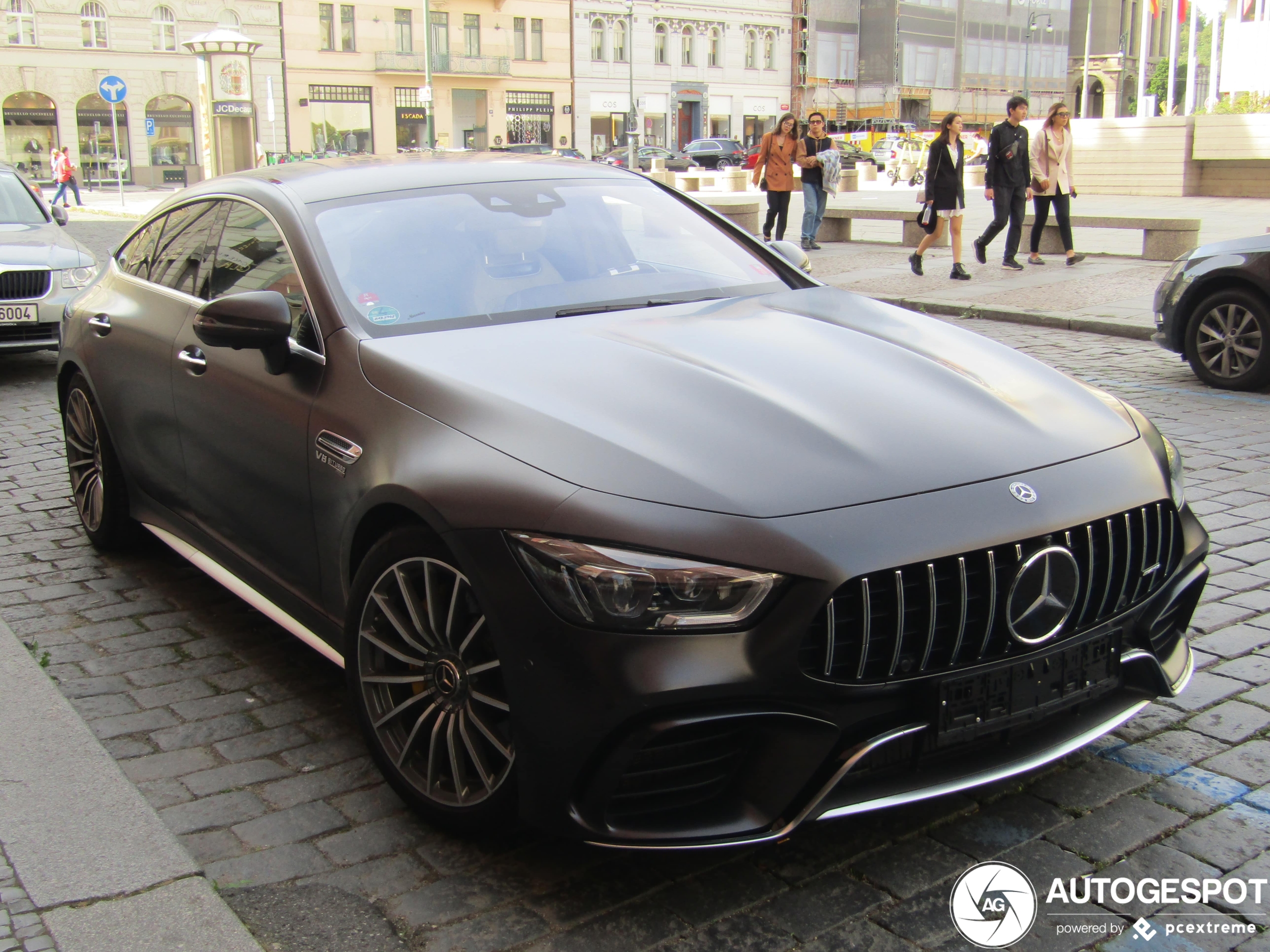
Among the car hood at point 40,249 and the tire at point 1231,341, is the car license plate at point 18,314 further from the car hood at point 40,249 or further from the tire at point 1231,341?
the tire at point 1231,341

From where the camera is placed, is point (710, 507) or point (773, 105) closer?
point (710, 507)

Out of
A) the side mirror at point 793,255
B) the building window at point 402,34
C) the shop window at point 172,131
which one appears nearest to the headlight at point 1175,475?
the side mirror at point 793,255

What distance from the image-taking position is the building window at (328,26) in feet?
204

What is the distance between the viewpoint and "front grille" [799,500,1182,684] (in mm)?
2441

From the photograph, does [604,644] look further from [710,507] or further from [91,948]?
[91,948]

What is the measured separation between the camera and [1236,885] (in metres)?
2.68

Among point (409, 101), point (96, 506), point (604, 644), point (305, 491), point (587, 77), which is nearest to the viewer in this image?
point (604, 644)

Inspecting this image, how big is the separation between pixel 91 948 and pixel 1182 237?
612 inches

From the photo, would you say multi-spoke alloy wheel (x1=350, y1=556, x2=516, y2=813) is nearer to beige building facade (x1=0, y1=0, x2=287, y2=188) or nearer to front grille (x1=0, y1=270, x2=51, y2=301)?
front grille (x1=0, y1=270, x2=51, y2=301)

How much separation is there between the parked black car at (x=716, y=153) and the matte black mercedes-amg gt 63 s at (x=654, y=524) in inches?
2211

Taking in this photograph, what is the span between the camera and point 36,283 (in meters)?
9.79

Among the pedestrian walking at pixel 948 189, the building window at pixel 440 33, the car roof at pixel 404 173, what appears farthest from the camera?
the building window at pixel 440 33

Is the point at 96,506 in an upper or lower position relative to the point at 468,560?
lower

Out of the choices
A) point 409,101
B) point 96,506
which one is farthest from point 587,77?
point 96,506
